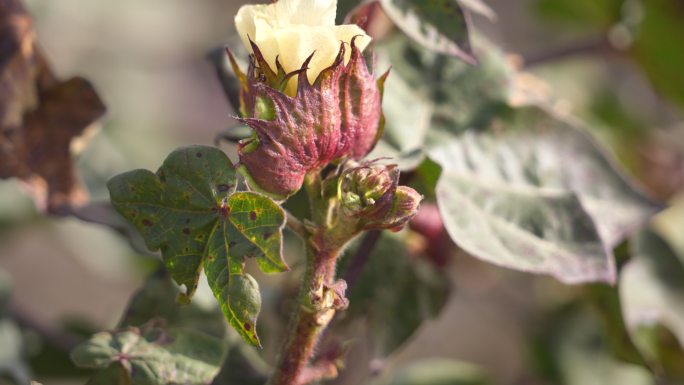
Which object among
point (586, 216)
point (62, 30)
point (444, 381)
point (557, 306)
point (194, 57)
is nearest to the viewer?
point (586, 216)

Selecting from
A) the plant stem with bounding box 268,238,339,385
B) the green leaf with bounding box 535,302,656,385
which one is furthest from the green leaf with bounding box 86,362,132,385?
the green leaf with bounding box 535,302,656,385

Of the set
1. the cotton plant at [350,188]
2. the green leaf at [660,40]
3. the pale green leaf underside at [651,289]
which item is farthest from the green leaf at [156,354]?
the green leaf at [660,40]

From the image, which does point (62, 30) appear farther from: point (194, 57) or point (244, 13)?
point (244, 13)

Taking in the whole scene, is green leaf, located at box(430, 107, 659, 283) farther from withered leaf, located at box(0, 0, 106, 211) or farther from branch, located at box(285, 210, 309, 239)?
withered leaf, located at box(0, 0, 106, 211)

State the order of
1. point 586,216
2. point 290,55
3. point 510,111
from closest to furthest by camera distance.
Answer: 1. point 290,55
2. point 586,216
3. point 510,111

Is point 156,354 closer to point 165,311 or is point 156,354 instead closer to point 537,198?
point 165,311

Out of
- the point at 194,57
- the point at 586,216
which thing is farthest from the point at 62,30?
the point at 586,216

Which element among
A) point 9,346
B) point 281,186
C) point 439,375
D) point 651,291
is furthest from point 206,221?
point 439,375
